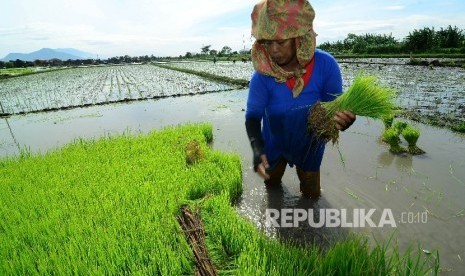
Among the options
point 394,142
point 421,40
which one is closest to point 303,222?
point 394,142

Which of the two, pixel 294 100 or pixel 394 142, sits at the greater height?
pixel 294 100

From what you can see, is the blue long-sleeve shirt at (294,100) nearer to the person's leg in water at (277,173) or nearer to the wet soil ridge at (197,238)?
the person's leg in water at (277,173)

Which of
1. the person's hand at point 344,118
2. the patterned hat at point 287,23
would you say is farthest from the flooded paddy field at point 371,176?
the patterned hat at point 287,23

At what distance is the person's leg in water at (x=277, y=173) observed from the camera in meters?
3.29

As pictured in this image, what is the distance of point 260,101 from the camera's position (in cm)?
262

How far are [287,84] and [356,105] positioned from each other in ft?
1.88

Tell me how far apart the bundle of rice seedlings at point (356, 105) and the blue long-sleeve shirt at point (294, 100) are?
0.42ft

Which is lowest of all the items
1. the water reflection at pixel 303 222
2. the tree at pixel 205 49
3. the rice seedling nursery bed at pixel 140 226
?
the water reflection at pixel 303 222

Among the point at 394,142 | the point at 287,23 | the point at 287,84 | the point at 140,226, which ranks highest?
the point at 287,23

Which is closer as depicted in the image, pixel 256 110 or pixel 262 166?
pixel 262 166

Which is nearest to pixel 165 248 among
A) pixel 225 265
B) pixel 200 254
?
pixel 200 254

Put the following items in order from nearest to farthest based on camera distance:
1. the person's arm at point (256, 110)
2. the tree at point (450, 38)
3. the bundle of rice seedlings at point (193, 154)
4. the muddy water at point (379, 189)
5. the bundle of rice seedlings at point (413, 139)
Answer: the person's arm at point (256, 110), the muddy water at point (379, 189), the bundle of rice seedlings at point (193, 154), the bundle of rice seedlings at point (413, 139), the tree at point (450, 38)

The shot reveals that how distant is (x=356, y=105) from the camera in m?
2.43

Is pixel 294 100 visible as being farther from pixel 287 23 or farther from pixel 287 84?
pixel 287 23
